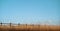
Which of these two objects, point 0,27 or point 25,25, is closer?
point 0,27

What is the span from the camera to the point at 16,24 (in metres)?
17.1

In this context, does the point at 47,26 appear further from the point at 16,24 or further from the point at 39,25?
the point at 16,24

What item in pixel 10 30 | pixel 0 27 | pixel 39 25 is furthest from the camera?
pixel 39 25

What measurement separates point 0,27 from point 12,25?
1534mm

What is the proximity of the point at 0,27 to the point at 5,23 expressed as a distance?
0.82 meters

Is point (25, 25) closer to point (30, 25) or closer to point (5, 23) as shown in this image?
point (30, 25)

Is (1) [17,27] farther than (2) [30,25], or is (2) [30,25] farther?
(2) [30,25]

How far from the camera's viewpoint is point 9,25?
16.3 meters

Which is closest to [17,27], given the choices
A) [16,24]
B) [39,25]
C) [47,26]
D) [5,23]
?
[16,24]

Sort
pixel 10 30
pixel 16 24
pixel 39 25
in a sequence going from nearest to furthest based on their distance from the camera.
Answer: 1. pixel 10 30
2. pixel 16 24
3. pixel 39 25

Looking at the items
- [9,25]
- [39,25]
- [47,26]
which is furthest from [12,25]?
[47,26]

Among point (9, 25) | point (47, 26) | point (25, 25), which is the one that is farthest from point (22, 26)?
point (47, 26)

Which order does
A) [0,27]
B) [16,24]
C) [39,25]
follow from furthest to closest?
[39,25], [16,24], [0,27]

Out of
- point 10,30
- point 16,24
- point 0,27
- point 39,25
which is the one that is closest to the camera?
point 10,30
